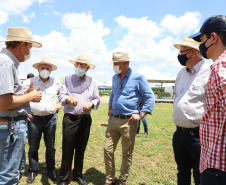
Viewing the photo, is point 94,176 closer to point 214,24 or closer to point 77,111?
point 77,111

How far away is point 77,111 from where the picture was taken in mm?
3613

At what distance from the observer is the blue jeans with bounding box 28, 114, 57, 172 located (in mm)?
3949

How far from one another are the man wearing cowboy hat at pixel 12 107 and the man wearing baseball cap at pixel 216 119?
73.7 inches

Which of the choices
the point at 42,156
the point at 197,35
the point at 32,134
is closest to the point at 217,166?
the point at 197,35

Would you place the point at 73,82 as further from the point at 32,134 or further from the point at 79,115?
the point at 32,134

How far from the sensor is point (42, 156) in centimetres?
520

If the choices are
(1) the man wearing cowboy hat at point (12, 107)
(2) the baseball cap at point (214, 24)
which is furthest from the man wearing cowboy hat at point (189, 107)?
(1) the man wearing cowboy hat at point (12, 107)

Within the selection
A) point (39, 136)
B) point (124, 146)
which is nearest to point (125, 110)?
point (124, 146)

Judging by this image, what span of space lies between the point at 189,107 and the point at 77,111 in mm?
1958

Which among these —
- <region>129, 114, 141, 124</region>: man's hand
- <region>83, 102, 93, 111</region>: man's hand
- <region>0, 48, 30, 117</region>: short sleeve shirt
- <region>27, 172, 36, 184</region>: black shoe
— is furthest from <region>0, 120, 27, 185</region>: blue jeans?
<region>129, 114, 141, 124</region>: man's hand

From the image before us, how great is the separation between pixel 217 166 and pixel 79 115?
104 inches

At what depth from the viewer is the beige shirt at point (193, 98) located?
260 cm

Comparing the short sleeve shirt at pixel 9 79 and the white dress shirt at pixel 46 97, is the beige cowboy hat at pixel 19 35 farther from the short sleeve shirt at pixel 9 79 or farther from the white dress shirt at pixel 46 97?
the white dress shirt at pixel 46 97

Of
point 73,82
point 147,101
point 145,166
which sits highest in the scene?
point 73,82
